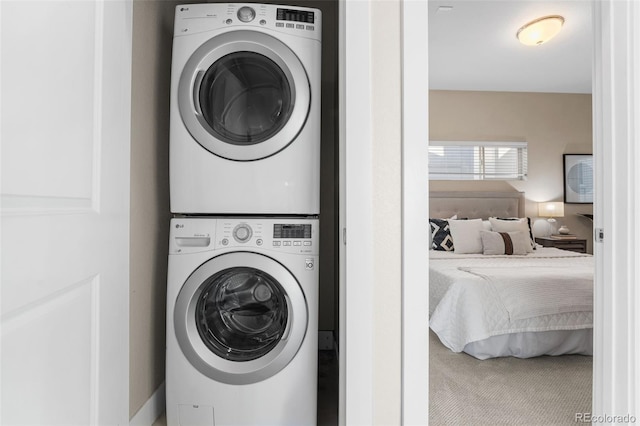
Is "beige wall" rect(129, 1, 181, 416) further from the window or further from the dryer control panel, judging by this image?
the window

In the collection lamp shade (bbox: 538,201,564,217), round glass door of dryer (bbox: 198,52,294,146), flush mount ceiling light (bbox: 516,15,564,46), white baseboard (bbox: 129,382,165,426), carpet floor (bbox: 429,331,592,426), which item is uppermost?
flush mount ceiling light (bbox: 516,15,564,46)

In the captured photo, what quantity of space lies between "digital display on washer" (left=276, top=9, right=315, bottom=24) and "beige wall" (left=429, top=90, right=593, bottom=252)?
11.9 feet

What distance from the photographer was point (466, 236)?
404cm

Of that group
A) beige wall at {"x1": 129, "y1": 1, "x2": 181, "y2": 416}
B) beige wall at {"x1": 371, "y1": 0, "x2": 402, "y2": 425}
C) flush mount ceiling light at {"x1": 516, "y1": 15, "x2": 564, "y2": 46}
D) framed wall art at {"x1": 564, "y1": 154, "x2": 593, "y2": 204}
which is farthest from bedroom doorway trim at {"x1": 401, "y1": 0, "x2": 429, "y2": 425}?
framed wall art at {"x1": 564, "y1": 154, "x2": 593, "y2": 204}

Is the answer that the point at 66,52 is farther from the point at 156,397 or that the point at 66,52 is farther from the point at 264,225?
the point at 156,397

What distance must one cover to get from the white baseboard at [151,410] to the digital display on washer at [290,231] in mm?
855

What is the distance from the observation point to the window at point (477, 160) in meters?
4.95

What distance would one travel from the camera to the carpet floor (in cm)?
176

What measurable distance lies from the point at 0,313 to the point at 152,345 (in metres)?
1.09

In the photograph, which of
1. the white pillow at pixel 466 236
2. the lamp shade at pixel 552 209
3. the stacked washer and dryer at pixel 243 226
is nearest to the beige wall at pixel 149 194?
the stacked washer and dryer at pixel 243 226

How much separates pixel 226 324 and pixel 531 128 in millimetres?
4916

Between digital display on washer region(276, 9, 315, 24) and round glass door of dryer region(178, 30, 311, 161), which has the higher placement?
digital display on washer region(276, 9, 315, 24)

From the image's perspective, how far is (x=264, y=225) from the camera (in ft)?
5.01

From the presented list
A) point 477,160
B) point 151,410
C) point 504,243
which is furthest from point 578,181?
point 151,410
